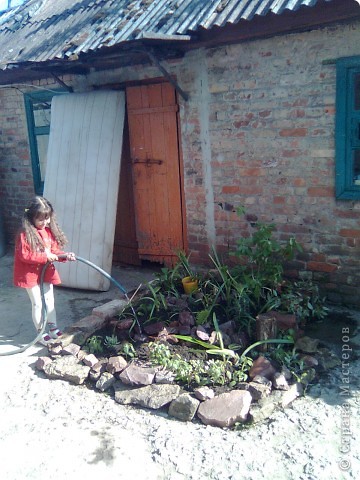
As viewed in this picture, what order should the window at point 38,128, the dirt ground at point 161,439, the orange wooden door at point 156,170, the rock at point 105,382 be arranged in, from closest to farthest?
the dirt ground at point 161,439 < the rock at point 105,382 < the orange wooden door at point 156,170 < the window at point 38,128

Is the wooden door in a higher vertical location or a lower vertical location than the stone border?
higher

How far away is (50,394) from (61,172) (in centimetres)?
321

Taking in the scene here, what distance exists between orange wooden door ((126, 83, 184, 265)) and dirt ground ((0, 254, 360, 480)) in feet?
8.64

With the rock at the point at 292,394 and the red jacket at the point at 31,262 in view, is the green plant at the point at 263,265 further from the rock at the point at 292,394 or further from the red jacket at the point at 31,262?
the red jacket at the point at 31,262

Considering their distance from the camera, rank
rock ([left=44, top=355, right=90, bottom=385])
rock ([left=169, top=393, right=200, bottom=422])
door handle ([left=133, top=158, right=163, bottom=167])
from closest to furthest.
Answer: rock ([left=169, top=393, right=200, bottom=422]) → rock ([left=44, top=355, right=90, bottom=385]) → door handle ([left=133, top=158, right=163, bottom=167])

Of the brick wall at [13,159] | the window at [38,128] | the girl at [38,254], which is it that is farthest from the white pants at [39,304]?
the brick wall at [13,159]

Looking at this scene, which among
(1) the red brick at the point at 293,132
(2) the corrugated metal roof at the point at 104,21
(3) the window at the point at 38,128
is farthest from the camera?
(3) the window at the point at 38,128

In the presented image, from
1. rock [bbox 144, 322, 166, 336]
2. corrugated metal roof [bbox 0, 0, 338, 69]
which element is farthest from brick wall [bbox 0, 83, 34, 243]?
rock [bbox 144, 322, 166, 336]

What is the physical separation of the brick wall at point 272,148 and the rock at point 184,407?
2135mm

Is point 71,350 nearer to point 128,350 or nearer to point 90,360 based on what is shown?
point 90,360

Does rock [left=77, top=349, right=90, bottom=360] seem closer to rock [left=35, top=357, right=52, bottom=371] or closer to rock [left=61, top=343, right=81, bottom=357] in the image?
rock [left=61, top=343, right=81, bottom=357]

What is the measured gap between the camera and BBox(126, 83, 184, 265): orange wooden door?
19.1 ft

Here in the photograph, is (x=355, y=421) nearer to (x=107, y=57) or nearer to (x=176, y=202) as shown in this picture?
(x=176, y=202)

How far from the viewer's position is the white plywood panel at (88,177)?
5.89 m
